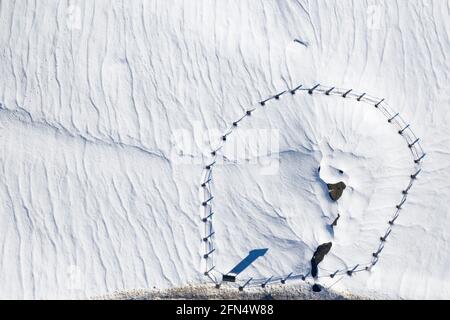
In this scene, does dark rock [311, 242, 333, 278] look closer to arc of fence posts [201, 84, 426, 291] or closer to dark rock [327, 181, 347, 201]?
arc of fence posts [201, 84, 426, 291]

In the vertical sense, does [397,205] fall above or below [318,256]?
above

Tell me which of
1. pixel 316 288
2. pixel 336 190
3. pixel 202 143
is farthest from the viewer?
pixel 202 143

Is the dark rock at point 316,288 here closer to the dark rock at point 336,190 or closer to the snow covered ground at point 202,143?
the snow covered ground at point 202,143

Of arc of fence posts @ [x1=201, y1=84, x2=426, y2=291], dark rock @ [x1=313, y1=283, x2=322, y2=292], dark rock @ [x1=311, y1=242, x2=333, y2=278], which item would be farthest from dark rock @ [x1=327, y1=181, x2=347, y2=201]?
dark rock @ [x1=313, y1=283, x2=322, y2=292]

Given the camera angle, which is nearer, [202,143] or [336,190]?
[336,190]

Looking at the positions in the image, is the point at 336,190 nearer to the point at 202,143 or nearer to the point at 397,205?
the point at 397,205

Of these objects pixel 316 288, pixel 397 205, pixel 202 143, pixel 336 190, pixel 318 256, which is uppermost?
pixel 202 143

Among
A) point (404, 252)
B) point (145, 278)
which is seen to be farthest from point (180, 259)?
point (404, 252)

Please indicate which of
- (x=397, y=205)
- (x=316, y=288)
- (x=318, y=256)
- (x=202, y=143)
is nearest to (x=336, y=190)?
(x=397, y=205)
